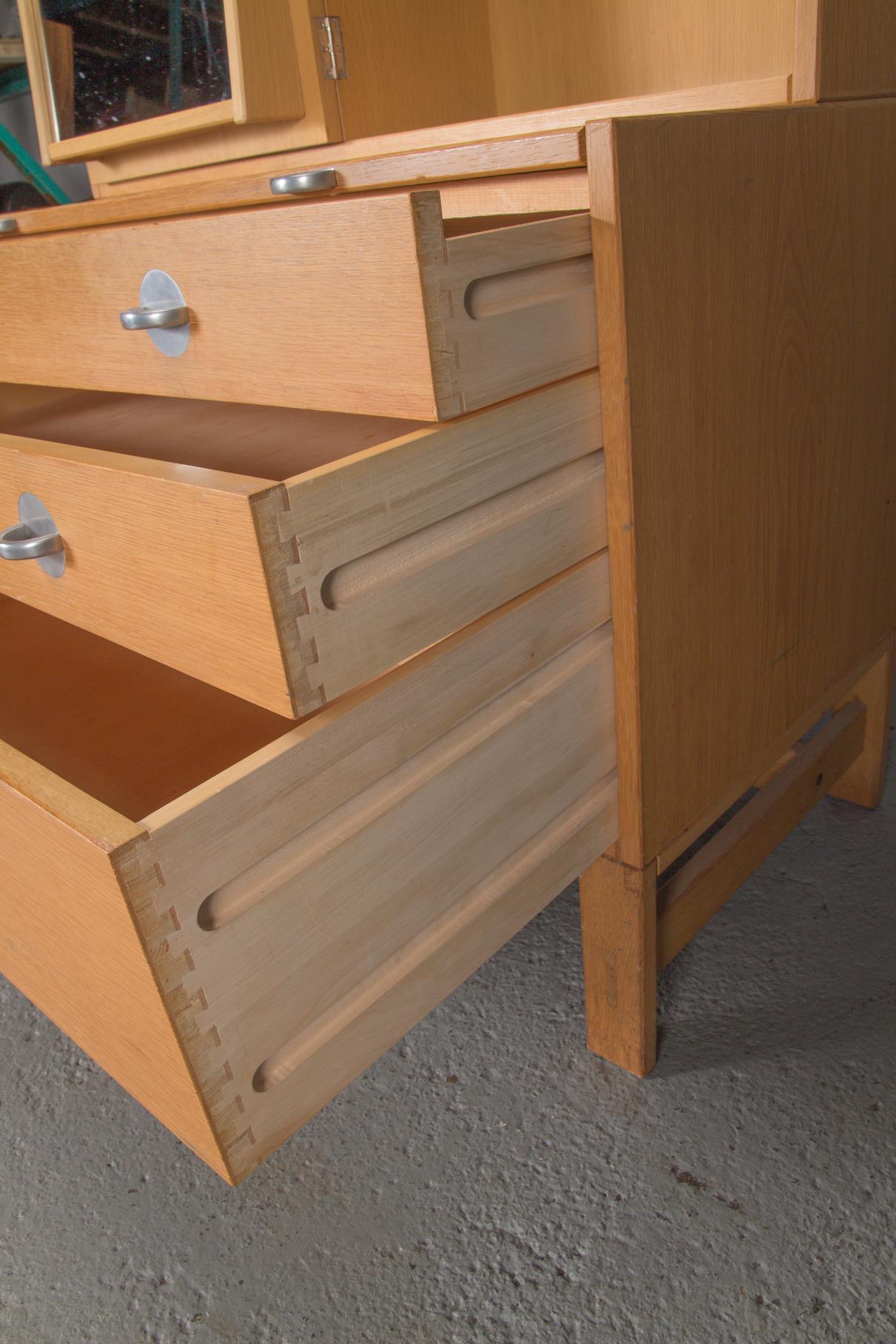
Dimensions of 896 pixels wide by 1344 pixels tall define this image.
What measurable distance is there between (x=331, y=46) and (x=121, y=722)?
2.26 feet

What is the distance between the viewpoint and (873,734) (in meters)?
1.22

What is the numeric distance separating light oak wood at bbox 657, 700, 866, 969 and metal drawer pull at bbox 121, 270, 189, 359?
62 centimetres

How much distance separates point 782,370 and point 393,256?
0.42 meters

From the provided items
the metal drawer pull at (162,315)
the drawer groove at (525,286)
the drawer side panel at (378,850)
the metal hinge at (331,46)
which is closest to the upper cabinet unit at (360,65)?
the metal hinge at (331,46)

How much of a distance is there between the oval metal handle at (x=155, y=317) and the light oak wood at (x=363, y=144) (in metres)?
0.24

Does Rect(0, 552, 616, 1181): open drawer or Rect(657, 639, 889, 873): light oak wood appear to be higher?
Rect(0, 552, 616, 1181): open drawer

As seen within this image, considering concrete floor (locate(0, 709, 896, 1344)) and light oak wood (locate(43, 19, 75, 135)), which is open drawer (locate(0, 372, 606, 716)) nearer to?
concrete floor (locate(0, 709, 896, 1344))

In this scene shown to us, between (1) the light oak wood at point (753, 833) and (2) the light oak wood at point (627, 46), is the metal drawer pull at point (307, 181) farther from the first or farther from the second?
(1) the light oak wood at point (753, 833)

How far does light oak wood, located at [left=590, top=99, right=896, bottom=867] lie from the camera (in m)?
0.65

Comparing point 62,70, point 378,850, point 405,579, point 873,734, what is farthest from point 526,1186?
point 62,70

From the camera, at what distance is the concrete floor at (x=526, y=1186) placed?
77 centimetres

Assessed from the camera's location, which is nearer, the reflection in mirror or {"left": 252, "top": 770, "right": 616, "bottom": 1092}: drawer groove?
{"left": 252, "top": 770, "right": 616, "bottom": 1092}: drawer groove

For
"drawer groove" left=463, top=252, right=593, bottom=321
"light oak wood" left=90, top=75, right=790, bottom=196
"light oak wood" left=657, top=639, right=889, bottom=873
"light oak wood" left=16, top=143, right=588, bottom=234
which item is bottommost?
"light oak wood" left=657, top=639, right=889, bottom=873

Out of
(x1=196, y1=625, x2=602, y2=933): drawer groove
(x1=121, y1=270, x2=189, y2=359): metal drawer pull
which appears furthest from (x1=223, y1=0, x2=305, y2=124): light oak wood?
(x1=196, y1=625, x2=602, y2=933): drawer groove
